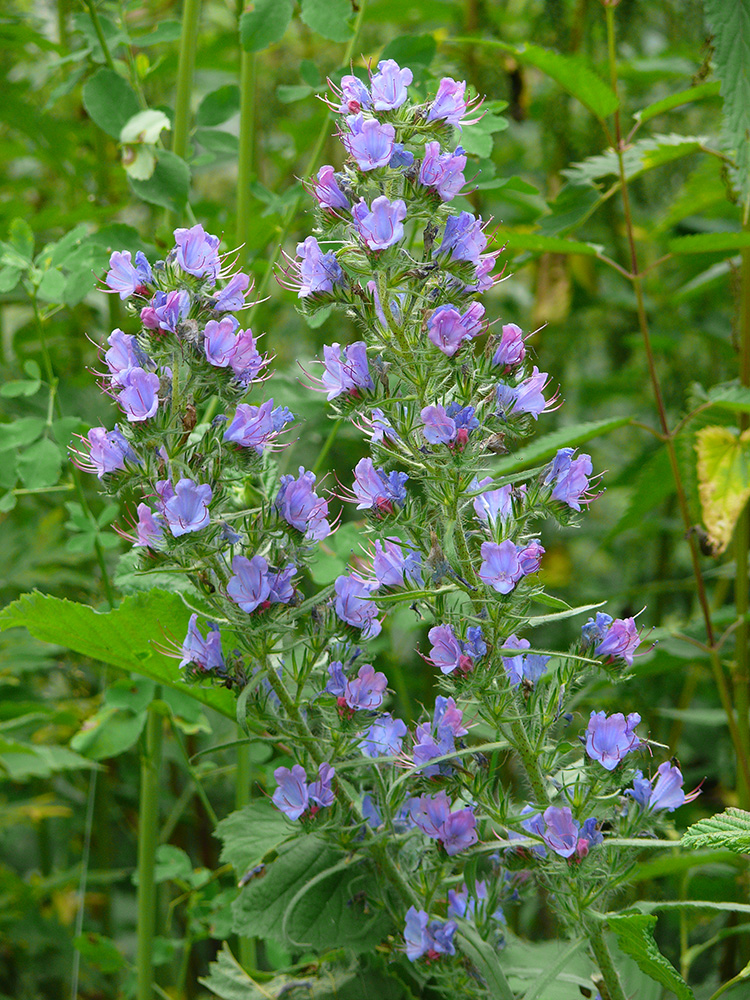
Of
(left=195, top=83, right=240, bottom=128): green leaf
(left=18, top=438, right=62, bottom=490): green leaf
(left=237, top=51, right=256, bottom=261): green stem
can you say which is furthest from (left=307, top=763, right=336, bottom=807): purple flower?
(left=195, top=83, right=240, bottom=128): green leaf

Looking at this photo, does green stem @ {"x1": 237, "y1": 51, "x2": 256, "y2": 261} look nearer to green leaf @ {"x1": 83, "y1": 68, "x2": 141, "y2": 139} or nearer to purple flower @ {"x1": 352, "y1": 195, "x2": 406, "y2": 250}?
green leaf @ {"x1": 83, "y1": 68, "x2": 141, "y2": 139}

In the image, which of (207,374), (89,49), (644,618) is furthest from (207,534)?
(644,618)

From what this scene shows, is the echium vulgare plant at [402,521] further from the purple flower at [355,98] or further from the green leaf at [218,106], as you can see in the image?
the green leaf at [218,106]

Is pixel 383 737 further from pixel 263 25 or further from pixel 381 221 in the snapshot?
pixel 263 25

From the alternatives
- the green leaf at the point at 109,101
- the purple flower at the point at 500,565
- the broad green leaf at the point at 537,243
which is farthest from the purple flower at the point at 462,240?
the green leaf at the point at 109,101

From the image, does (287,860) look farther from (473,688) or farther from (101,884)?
(101,884)

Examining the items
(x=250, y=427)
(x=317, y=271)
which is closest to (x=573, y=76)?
(x=317, y=271)
